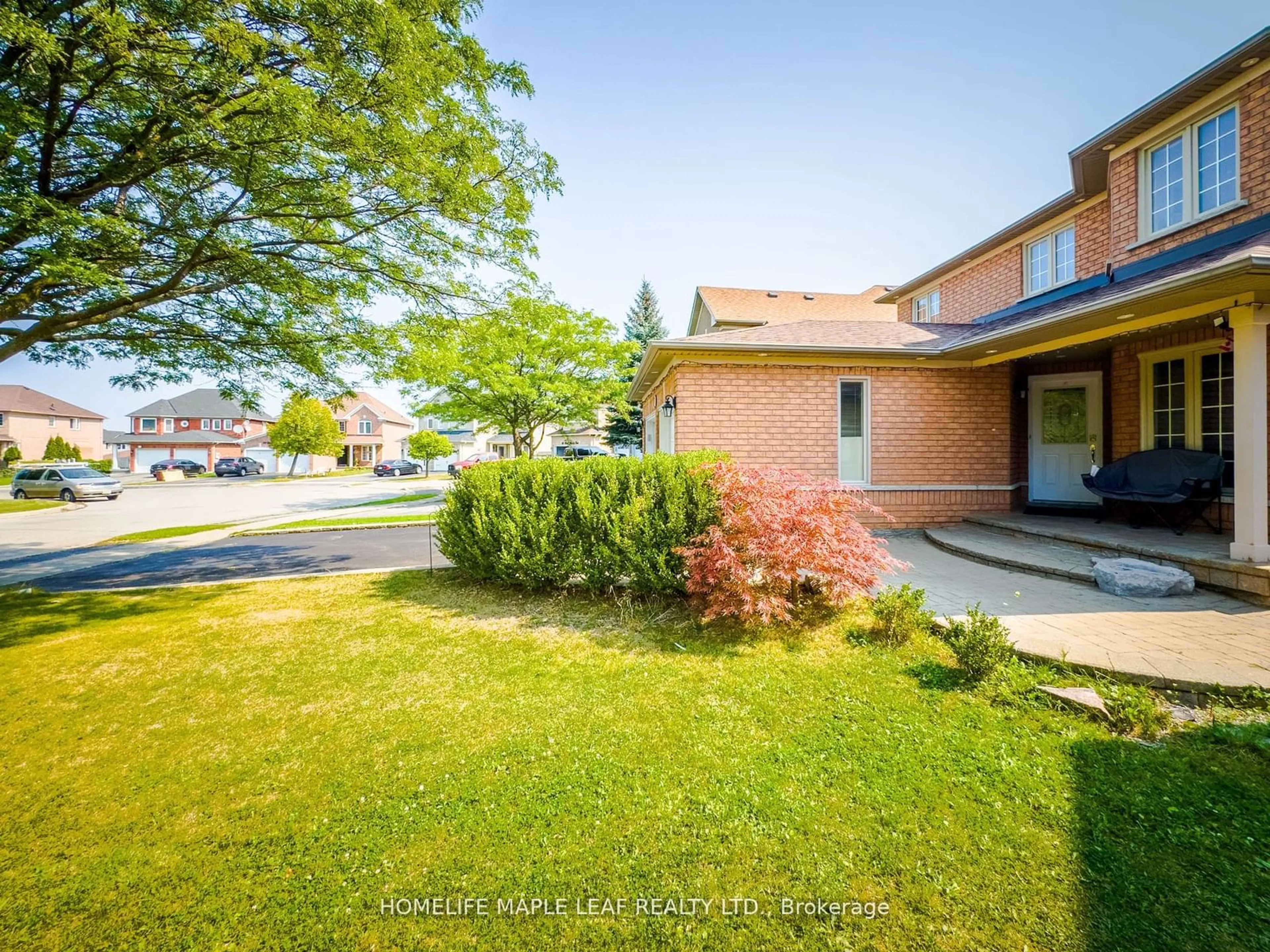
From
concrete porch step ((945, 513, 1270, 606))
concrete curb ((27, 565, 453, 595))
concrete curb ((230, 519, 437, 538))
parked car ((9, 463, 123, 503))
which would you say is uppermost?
parked car ((9, 463, 123, 503))

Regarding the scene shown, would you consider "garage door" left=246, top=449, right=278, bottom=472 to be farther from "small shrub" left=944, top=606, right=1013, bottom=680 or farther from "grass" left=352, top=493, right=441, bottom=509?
"small shrub" left=944, top=606, right=1013, bottom=680

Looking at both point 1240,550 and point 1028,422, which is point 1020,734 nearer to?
point 1240,550

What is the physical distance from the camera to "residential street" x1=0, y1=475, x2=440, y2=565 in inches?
485

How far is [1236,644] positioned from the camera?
13.7 feet

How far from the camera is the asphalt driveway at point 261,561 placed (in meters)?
8.02

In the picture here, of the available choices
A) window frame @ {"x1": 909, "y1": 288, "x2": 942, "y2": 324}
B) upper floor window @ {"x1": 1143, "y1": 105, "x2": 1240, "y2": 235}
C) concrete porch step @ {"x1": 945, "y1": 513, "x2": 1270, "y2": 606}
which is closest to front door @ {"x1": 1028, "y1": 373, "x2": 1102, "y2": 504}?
concrete porch step @ {"x1": 945, "y1": 513, "x2": 1270, "y2": 606}

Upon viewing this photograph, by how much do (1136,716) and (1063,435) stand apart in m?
8.88

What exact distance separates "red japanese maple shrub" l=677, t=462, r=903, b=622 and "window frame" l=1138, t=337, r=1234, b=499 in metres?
6.59

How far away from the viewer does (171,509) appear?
18406 mm

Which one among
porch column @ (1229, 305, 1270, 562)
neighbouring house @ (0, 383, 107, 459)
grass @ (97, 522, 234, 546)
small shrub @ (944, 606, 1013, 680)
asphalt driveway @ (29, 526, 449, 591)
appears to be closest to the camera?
small shrub @ (944, 606, 1013, 680)

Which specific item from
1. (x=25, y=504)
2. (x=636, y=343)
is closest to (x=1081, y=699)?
(x=636, y=343)

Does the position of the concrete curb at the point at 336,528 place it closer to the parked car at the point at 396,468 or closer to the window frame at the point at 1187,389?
the window frame at the point at 1187,389

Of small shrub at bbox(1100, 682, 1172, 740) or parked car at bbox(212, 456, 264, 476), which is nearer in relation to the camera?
small shrub at bbox(1100, 682, 1172, 740)

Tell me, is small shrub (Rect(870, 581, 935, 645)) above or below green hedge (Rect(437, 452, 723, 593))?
below
